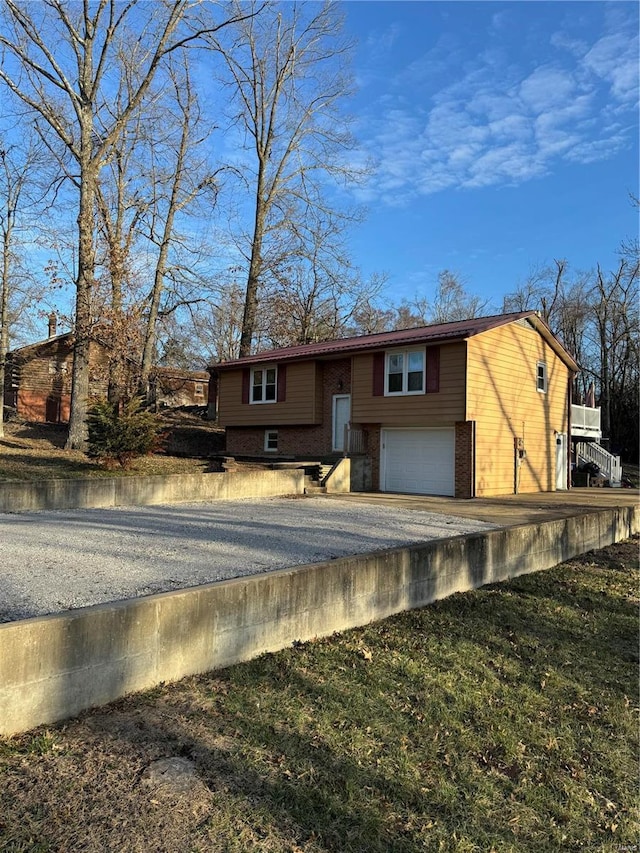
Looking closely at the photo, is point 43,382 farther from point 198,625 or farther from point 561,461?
point 198,625

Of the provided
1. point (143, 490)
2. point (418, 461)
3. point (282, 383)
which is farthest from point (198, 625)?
point (282, 383)

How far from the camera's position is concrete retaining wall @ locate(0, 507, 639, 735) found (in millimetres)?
3260

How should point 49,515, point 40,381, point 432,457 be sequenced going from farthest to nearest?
point 40,381 → point 432,457 → point 49,515

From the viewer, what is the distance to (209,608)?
4.14 meters

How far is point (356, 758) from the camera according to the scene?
332cm

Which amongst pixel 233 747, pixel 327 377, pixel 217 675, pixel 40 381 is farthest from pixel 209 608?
pixel 40 381

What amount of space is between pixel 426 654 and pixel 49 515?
7.48 meters

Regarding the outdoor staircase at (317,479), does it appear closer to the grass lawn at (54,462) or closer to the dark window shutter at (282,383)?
the grass lawn at (54,462)

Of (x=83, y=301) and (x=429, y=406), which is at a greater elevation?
(x=83, y=301)

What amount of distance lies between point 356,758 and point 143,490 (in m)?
9.74

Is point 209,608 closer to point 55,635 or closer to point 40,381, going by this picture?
point 55,635

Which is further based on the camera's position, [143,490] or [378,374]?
[378,374]

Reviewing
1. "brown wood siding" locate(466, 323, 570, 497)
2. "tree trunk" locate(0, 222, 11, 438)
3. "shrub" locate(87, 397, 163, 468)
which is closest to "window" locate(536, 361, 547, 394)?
"brown wood siding" locate(466, 323, 570, 497)

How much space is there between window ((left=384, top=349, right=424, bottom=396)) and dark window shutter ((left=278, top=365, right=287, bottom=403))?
173 inches
